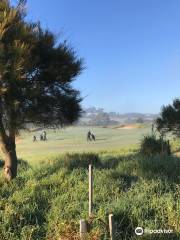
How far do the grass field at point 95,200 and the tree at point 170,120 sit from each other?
1620 centimetres

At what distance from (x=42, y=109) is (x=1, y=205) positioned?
4071 mm

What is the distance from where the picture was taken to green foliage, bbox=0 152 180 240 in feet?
28.5

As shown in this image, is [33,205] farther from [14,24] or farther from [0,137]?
[14,24]

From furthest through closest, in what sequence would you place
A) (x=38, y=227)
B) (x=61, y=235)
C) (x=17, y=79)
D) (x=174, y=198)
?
(x=17, y=79)
(x=174, y=198)
(x=38, y=227)
(x=61, y=235)

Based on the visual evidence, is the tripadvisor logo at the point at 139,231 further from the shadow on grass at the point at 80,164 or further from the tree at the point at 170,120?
the tree at the point at 170,120

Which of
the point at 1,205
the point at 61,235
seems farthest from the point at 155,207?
the point at 1,205

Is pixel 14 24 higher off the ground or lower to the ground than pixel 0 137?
higher

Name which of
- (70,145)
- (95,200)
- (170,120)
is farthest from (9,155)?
(70,145)

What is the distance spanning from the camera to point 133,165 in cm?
1296

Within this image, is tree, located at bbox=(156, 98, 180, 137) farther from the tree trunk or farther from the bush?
the tree trunk

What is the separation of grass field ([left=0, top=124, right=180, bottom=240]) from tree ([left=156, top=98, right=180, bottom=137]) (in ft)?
53.2

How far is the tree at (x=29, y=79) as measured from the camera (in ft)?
42.1

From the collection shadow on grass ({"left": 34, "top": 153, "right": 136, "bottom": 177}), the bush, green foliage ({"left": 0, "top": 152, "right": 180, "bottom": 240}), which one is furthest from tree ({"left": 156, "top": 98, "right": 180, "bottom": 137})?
green foliage ({"left": 0, "top": 152, "right": 180, "bottom": 240})

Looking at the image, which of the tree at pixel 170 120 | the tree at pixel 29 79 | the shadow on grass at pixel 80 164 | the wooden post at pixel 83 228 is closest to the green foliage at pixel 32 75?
the tree at pixel 29 79
